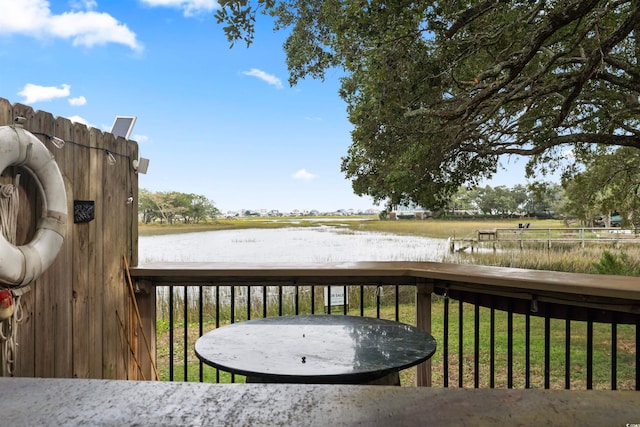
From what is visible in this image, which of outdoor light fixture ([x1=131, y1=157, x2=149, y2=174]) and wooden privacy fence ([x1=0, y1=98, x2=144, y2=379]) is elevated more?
outdoor light fixture ([x1=131, y1=157, x2=149, y2=174])

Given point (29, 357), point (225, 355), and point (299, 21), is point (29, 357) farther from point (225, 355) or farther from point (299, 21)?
point (299, 21)

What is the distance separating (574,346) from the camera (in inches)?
231

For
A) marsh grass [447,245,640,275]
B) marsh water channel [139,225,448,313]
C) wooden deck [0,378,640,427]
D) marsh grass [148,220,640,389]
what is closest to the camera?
wooden deck [0,378,640,427]

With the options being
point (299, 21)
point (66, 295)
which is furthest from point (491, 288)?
point (299, 21)

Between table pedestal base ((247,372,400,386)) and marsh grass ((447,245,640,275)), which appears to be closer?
table pedestal base ((247,372,400,386))

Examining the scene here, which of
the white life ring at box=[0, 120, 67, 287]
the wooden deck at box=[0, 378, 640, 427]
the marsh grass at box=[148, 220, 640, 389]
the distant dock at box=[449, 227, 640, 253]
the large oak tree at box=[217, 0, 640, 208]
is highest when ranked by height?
the large oak tree at box=[217, 0, 640, 208]

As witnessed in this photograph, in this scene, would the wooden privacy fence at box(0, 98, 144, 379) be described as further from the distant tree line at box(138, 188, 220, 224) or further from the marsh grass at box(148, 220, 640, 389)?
the distant tree line at box(138, 188, 220, 224)

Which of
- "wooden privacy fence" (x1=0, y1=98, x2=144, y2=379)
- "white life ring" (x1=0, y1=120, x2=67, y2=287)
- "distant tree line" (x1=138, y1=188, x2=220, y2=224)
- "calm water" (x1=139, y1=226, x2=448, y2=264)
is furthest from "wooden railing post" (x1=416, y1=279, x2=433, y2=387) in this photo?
"distant tree line" (x1=138, y1=188, x2=220, y2=224)

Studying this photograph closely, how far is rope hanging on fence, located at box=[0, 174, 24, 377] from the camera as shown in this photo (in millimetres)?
1533

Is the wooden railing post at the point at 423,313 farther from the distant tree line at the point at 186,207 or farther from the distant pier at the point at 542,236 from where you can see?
the distant pier at the point at 542,236

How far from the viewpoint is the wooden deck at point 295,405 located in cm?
65

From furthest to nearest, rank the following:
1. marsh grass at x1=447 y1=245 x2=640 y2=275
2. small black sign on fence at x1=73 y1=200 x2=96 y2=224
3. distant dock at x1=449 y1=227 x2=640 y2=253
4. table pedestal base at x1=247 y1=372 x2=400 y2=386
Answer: distant dock at x1=449 y1=227 x2=640 y2=253, marsh grass at x1=447 y1=245 x2=640 y2=275, small black sign on fence at x1=73 y1=200 x2=96 y2=224, table pedestal base at x1=247 y1=372 x2=400 y2=386

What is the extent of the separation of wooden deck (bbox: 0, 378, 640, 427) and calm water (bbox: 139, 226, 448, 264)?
813cm

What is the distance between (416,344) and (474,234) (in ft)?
43.9
